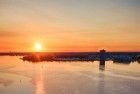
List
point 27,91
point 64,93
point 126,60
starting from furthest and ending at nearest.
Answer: point 126,60
point 27,91
point 64,93

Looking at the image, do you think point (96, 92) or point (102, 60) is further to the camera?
point (102, 60)

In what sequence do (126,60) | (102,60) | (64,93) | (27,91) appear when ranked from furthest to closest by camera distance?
(126,60)
(102,60)
(27,91)
(64,93)

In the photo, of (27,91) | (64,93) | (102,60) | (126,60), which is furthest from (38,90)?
(126,60)

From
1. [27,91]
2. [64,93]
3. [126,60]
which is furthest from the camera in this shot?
[126,60]

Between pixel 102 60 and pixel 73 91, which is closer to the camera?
pixel 73 91

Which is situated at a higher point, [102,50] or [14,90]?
[102,50]

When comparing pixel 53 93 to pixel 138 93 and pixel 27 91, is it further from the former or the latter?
pixel 138 93

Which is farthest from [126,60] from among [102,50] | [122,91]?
[122,91]

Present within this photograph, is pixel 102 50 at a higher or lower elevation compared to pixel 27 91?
higher

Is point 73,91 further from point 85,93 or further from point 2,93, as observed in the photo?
point 2,93
